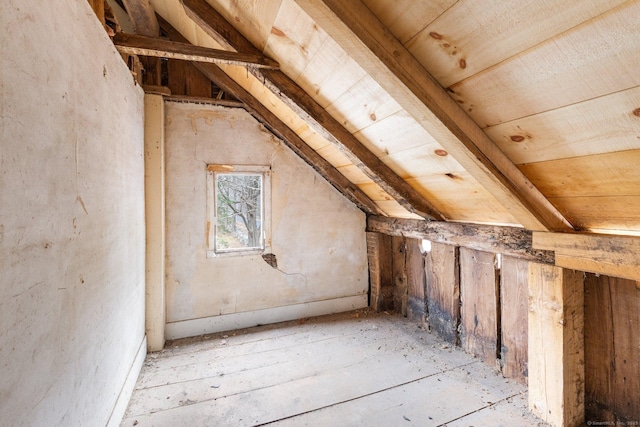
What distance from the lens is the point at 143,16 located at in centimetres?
232

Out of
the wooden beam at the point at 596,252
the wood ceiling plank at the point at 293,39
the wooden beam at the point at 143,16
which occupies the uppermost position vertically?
the wooden beam at the point at 143,16

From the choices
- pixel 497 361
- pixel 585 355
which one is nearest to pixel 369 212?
pixel 497 361

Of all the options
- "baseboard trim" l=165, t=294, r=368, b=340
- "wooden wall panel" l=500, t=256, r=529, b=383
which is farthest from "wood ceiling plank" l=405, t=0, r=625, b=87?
"baseboard trim" l=165, t=294, r=368, b=340

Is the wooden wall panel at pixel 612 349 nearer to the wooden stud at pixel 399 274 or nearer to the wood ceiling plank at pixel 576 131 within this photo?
the wood ceiling plank at pixel 576 131

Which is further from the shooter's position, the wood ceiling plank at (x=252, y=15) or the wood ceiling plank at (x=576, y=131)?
the wood ceiling plank at (x=252, y=15)

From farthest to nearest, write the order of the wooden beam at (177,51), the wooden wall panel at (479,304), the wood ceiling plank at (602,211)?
the wooden wall panel at (479,304) < the wooden beam at (177,51) < the wood ceiling plank at (602,211)

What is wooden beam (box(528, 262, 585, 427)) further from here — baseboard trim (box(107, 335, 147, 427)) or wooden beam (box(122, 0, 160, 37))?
wooden beam (box(122, 0, 160, 37))

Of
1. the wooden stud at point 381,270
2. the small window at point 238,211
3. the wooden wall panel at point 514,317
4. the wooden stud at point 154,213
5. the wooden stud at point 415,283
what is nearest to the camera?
the wooden wall panel at point 514,317

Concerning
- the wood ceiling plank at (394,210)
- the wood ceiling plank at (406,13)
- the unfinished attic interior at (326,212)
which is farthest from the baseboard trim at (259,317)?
the wood ceiling plank at (406,13)

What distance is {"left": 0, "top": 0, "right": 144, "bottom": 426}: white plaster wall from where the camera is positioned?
803mm

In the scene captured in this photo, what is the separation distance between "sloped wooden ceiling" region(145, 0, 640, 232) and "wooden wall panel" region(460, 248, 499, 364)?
0.61m

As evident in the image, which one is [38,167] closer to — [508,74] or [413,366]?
[508,74]

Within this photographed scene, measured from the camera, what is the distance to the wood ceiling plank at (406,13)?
0.99 meters

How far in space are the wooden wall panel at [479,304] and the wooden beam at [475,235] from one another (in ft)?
0.77
